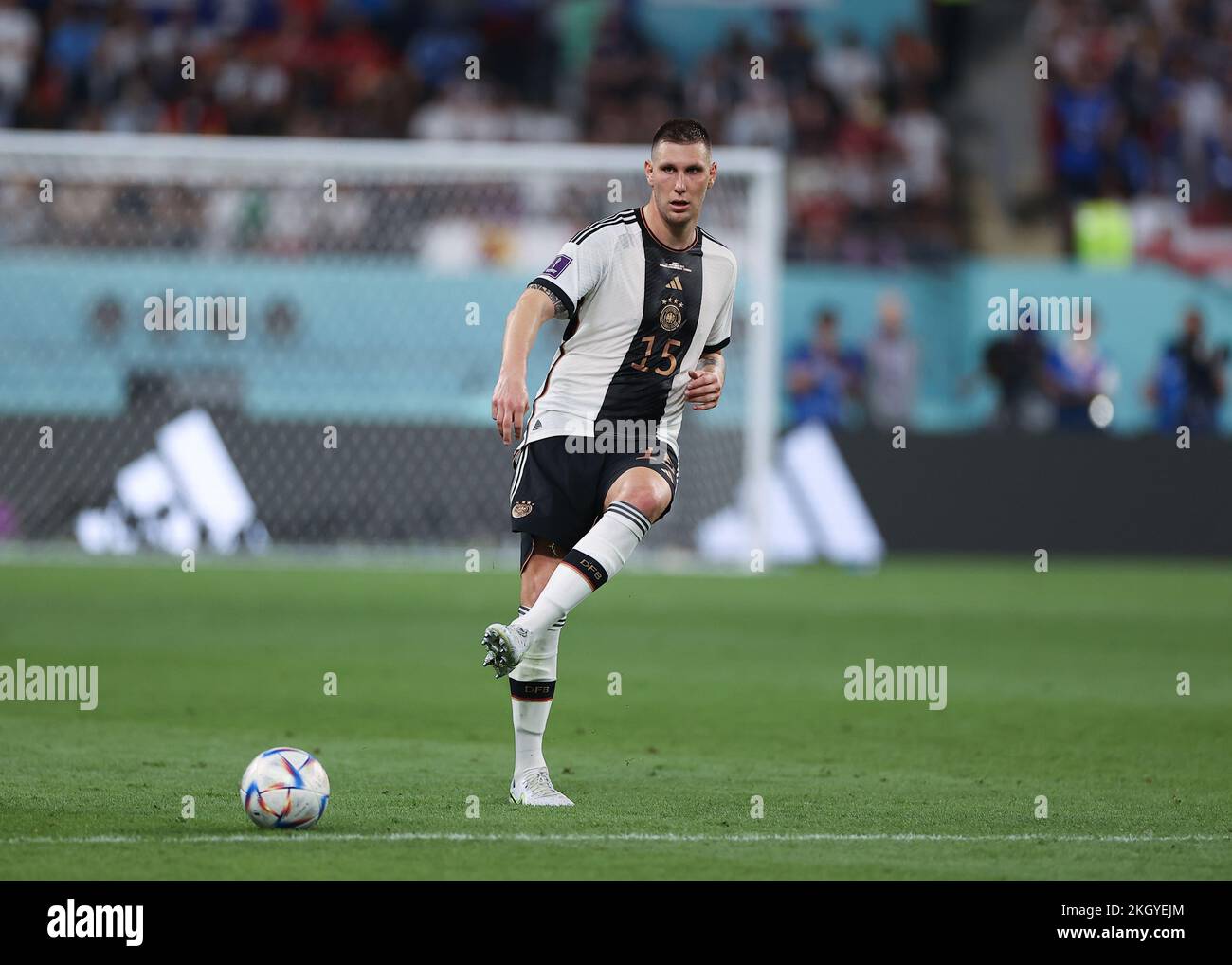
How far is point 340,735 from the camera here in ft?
28.5

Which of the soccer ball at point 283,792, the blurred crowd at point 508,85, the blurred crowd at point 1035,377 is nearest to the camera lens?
the soccer ball at point 283,792

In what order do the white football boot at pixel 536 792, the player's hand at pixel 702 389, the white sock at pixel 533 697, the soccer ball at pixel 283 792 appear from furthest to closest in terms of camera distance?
the player's hand at pixel 702 389, the white sock at pixel 533 697, the white football boot at pixel 536 792, the soccer ball at pixel 283 792

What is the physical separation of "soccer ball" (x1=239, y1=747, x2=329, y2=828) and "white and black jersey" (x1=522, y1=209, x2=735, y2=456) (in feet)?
5.28

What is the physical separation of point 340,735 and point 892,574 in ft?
33.3

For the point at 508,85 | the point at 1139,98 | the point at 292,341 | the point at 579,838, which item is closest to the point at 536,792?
the point at 579,838

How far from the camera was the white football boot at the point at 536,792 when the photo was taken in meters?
6.82

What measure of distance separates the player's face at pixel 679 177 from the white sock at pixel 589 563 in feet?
3.60

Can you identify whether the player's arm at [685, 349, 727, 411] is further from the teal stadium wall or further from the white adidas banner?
the white adidas banner

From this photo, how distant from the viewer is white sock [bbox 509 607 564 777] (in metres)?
6.97

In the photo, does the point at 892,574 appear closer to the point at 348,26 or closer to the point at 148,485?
the point at 148,485

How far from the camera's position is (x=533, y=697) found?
701 centimetres

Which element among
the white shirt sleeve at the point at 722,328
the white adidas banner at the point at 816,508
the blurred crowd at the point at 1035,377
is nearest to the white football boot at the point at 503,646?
the white shirt sleeve at the point at 722,328

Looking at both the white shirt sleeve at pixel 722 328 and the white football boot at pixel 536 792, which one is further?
the white shirt sleeve at pixel 722 328

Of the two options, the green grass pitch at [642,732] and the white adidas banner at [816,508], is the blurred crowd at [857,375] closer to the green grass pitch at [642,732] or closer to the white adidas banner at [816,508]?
the white adidas banner at [816,508]
